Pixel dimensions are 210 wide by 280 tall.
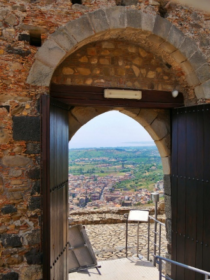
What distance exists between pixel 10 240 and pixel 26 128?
131 centimetres

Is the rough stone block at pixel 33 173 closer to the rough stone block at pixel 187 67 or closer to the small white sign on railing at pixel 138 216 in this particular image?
the rough stone block at pixel 187 67

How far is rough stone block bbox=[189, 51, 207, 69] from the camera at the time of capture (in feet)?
12.0

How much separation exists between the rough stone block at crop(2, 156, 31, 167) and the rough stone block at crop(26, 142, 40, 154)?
0.09 m

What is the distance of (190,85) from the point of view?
3.93m

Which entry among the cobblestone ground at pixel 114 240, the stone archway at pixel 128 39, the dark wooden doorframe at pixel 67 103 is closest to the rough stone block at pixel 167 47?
the stone archway at pixel 128 39

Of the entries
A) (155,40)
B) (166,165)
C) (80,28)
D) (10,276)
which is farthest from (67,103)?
(10,276)

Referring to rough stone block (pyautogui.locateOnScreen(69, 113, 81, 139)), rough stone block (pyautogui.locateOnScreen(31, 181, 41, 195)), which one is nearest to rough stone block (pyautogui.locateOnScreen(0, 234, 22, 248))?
rough stone block (pyautogui.locateOnScreen(31, 181, 41, 195))

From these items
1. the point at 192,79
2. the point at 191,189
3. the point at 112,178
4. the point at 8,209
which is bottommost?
the point at 112,178

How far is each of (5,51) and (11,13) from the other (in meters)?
0.47

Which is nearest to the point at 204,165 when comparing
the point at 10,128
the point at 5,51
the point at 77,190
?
the point at 10,128

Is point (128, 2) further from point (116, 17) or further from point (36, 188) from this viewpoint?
point (36, 188)

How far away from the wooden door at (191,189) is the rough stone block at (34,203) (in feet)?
6.77

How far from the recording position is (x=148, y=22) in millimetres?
3477

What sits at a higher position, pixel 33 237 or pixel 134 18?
pixel 134 18
